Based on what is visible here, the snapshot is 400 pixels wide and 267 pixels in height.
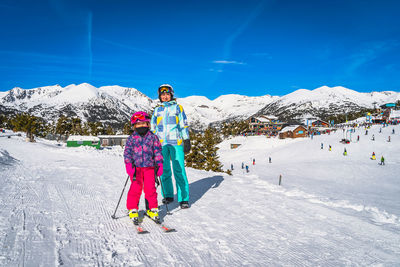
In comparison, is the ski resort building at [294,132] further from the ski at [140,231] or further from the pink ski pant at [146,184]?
the ski at [140,231]

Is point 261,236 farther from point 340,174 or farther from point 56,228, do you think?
point 340,174

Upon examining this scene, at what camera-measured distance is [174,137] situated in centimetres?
531

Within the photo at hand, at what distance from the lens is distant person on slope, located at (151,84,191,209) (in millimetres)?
5328

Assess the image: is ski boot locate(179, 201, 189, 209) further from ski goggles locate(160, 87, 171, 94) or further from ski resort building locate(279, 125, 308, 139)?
ski resort building locate(279, 125, 308, 139)

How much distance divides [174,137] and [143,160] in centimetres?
118

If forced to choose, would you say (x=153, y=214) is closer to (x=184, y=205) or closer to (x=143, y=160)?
(x=143, y=160)

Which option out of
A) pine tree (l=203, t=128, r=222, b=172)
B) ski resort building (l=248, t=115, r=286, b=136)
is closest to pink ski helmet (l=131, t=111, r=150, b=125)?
pine tree (l=203, t=128, r=222, b=172)

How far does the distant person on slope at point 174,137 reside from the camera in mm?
5328

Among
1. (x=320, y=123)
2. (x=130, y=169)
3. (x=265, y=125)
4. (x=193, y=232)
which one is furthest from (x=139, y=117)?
(x=320, y=123)

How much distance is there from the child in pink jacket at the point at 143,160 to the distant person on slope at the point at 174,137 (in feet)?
3.04

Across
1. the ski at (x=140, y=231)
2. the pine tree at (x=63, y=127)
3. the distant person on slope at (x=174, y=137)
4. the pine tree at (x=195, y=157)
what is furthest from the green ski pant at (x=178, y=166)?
the pine tree at (x=63, y=127)

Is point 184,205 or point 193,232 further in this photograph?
point 184,205

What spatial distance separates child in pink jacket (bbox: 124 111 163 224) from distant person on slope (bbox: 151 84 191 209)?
36.5 inches

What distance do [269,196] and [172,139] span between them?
11.8 ft
